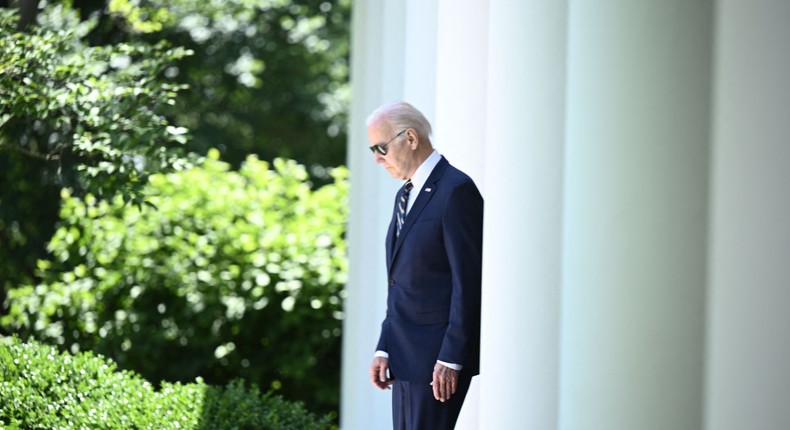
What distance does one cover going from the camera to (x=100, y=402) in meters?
5.12

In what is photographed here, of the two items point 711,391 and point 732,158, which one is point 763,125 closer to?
point 732,158

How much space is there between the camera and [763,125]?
9.56 ft

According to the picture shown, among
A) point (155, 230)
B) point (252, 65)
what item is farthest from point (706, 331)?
point (252, 65)

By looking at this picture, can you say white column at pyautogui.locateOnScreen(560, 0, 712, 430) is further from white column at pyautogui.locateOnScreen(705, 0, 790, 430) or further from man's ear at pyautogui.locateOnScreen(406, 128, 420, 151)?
man's ear at pyautogui.locateOnScreen(406, 128, 420, 151)

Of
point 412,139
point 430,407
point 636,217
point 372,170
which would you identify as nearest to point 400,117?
point 412,139

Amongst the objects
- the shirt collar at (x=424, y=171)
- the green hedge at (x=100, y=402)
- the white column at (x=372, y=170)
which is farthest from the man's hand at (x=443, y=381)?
the white column at (x=372, y=170)

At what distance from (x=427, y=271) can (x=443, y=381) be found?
409mm

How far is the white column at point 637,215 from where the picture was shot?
3.24 meters

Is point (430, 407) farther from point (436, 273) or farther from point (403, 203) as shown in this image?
point (403, 203)

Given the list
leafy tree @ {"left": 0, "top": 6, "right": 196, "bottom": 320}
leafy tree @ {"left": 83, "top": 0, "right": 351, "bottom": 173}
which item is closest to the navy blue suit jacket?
leafy tree @ {"left": 0, "top": 6, "right": 196, "bottom": 320}

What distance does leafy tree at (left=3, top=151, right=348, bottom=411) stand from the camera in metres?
8.15

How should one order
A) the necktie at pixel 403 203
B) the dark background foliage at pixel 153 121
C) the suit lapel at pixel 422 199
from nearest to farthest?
the suit lapel at pixel 422 199, the necktie at pixel 403 203, the dark background foliage at pixel 153 121

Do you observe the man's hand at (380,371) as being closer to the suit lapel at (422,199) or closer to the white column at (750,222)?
the suit lapel at (422,199)

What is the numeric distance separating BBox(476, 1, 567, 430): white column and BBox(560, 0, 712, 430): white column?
147mm
